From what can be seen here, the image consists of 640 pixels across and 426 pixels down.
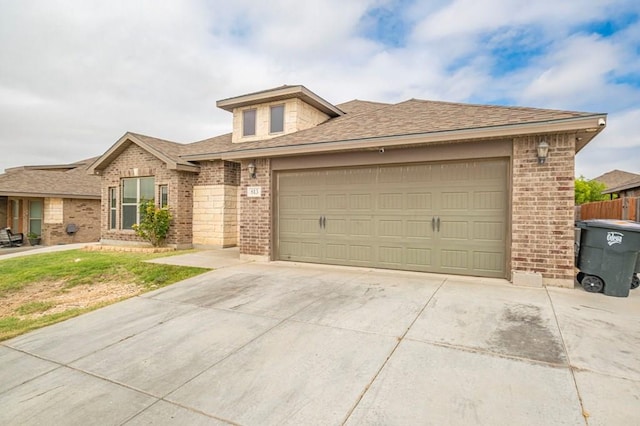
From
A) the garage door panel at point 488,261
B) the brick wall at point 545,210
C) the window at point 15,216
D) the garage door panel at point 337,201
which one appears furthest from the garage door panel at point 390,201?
the window at point 15,216

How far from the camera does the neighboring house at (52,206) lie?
1612cm

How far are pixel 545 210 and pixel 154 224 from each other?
37.3ft

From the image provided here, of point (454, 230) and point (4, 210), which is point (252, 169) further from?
point (4, 210)

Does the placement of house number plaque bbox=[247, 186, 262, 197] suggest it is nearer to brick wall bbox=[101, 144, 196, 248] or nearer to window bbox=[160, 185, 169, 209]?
brick wall bbox=[101, 144, 196, 248]

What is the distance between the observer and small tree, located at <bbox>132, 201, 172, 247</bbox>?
1148 centimetres

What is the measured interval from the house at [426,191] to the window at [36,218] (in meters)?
15.5

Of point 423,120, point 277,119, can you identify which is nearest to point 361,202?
point 423,120

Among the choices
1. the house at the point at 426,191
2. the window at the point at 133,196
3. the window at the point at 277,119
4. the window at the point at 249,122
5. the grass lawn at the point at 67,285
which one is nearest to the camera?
the grass lawn at the point at 67,285

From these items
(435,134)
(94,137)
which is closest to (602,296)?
(435,134)

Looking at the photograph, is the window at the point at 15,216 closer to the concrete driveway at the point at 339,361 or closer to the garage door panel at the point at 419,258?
the concrete driveway at the point at 339,361

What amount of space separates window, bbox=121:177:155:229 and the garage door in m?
6.82

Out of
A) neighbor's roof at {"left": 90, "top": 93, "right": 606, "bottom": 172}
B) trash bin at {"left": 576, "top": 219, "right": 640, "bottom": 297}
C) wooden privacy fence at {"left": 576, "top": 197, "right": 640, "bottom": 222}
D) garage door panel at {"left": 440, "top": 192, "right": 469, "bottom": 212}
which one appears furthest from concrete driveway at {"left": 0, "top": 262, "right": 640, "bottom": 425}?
wooden privacy fence at {"left": 576, "top": 197, "right": 640, "bottom": 222}

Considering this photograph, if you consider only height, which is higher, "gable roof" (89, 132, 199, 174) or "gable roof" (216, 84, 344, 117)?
"gable roof" (216, 84, 344, 117)

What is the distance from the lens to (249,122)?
11734 millimetres
